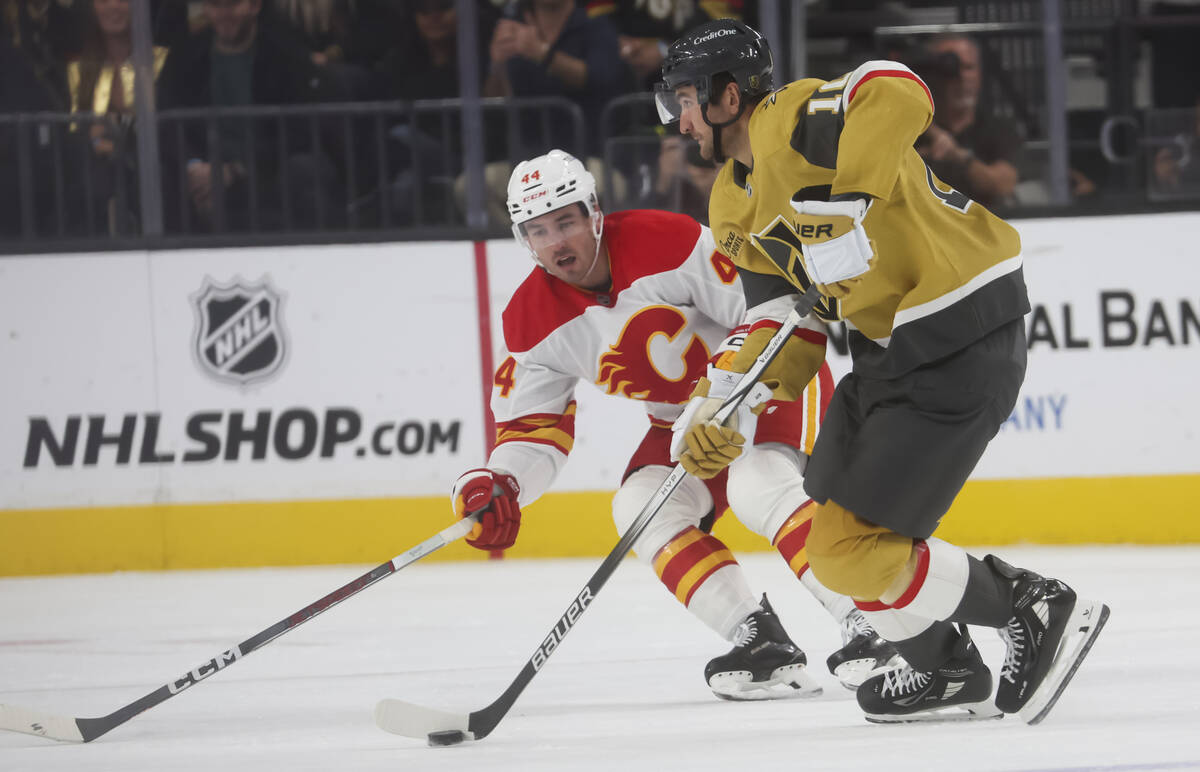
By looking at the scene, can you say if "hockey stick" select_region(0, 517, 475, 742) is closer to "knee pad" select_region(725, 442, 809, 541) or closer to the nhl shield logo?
"knee pad" select_region(725, 442, 809, 541)

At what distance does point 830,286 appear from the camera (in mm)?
2031

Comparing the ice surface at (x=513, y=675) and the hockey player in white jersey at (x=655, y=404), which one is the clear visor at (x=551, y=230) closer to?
the hockey player in white jersey at (x=655, y=404)

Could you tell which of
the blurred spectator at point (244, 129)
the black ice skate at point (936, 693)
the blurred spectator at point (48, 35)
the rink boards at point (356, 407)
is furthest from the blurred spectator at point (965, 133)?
the blurred spectator at point (48, 35)

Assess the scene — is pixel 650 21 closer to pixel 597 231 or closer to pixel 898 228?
pixel 597 231

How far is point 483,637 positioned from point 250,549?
5.03ft

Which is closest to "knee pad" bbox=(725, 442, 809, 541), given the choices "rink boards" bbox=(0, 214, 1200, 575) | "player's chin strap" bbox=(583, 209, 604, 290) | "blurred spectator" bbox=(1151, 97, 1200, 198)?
"player's chin strap" bbox=(583, 209, 604, 290)

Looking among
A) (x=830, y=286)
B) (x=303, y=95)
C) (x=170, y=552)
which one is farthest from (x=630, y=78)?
(x=830, y=286)

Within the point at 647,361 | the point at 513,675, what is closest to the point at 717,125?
the point at 647,361

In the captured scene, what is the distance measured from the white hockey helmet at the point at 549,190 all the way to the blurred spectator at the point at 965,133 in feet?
8.14

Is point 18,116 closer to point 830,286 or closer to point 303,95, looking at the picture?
point 303,95

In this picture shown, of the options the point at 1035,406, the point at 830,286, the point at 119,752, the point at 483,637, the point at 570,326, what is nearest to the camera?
the point at 830,286

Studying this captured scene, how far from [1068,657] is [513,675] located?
1.18 m

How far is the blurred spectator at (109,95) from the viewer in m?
4.70

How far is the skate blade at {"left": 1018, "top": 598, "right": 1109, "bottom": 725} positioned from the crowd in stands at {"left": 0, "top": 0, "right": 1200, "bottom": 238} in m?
2.71
